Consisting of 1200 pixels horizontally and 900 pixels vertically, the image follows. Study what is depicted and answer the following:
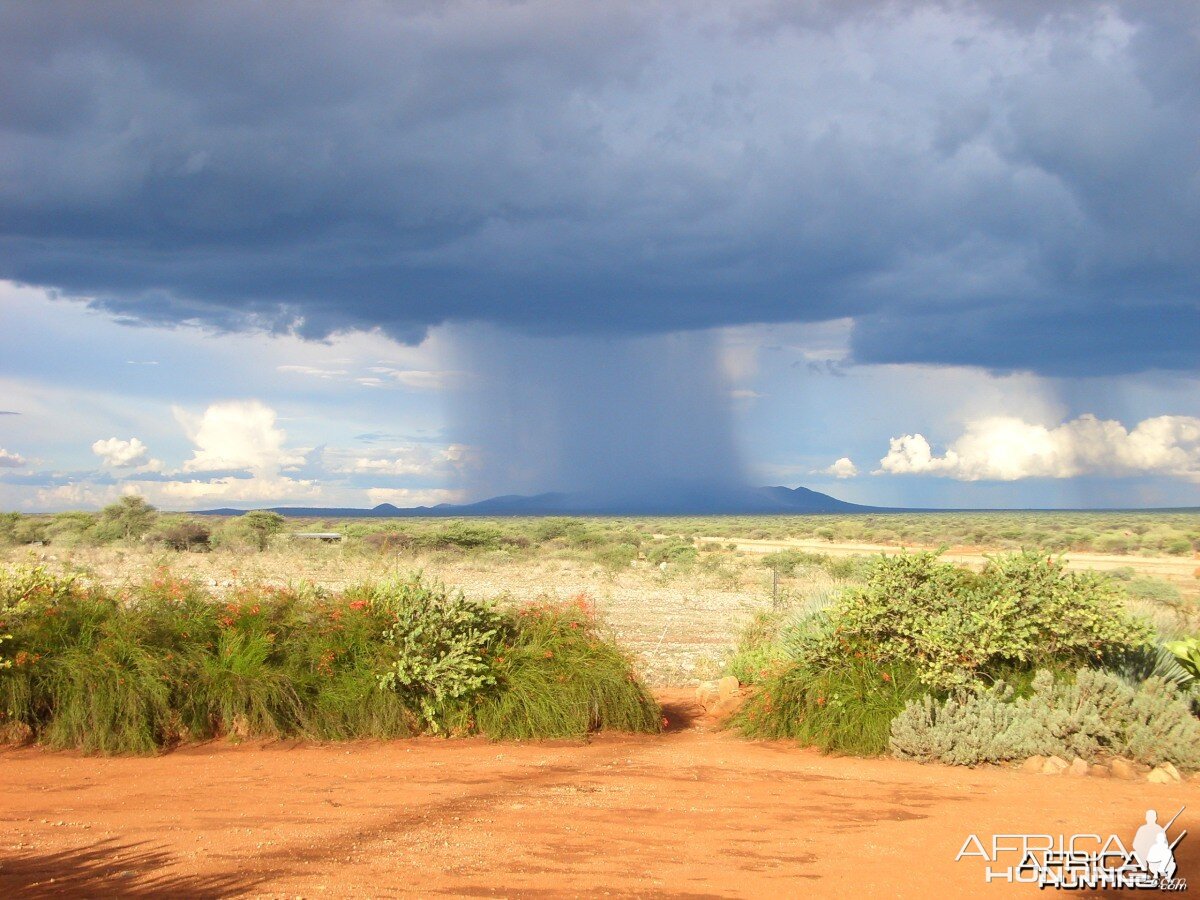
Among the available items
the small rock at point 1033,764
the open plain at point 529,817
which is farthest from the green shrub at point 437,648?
the small rock at point 1033,764

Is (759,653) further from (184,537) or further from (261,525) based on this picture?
(261,525)

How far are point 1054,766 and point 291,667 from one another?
25.4 ft

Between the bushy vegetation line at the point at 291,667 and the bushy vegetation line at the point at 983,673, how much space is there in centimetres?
215

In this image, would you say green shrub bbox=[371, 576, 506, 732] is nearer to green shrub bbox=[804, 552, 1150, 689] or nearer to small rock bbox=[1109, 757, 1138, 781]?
green shrub bbox=[804, 552, 1150, 689]

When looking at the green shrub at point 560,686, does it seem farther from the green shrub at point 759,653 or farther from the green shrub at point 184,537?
the green shrub at point 184,537

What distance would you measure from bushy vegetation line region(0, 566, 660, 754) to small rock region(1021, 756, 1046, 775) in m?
4.07

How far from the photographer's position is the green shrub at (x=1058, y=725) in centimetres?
1025

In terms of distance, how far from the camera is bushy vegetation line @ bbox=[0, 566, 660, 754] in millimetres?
10680

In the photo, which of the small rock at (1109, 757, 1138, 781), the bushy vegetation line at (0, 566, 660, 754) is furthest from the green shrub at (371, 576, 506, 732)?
the small rock at (1109, 757, 1138, 781)

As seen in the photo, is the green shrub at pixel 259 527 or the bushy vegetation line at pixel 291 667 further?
the green shrub at pixel 259 527

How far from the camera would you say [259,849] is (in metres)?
6.93

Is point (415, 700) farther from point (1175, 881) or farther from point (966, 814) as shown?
point (1175, 881)

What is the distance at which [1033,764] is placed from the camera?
10.2 m

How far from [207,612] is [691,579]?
26.7 meters
